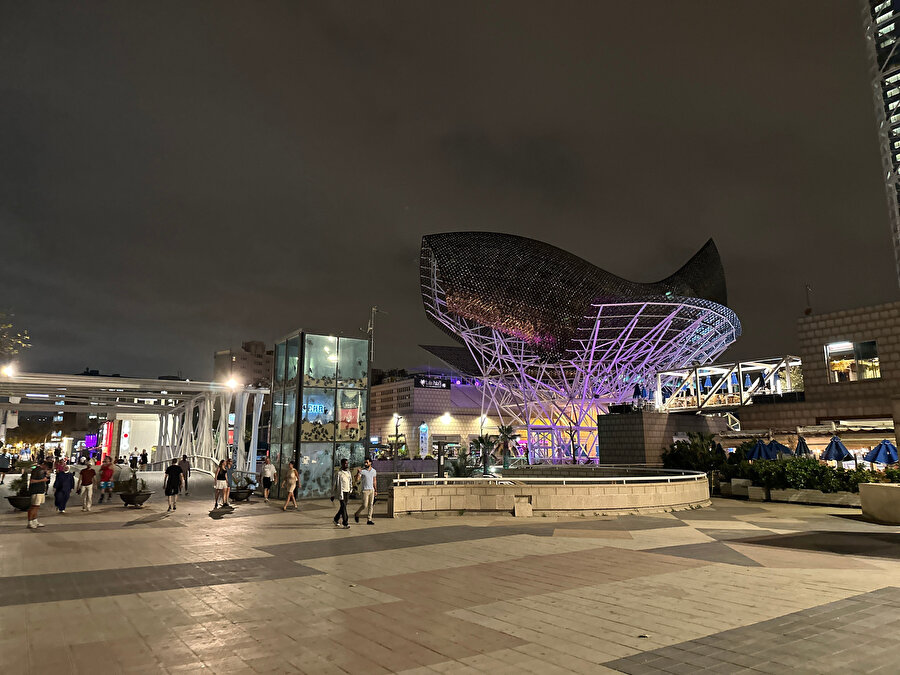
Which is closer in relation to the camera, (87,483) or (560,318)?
(87,483)

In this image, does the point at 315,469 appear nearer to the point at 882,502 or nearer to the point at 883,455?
the point at 882,502

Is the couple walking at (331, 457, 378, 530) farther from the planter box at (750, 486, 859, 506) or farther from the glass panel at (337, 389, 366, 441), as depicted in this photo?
the planter box at (750, 486, 859, 506)

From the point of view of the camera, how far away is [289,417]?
22141mm

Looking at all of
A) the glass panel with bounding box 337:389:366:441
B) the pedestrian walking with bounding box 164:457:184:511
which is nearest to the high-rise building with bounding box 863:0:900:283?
the glass panel with bounding box 337:389:366:441

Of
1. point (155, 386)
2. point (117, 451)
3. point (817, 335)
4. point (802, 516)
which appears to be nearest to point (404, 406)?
point (117, 451)

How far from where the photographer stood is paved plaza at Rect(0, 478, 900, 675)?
5086 mm

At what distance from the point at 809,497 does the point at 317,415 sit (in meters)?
18.2

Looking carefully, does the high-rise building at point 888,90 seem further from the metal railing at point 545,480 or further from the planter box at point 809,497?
the metal railing at point 545,480

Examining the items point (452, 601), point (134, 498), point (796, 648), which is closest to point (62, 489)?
point (134, 498)

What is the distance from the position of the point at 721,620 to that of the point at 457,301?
2023 inches

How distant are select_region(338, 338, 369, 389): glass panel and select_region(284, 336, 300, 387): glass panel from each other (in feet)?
5.57

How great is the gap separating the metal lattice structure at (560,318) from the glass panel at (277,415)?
31.5 m

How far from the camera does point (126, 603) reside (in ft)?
22.9

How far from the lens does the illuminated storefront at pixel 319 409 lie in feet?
70.5
